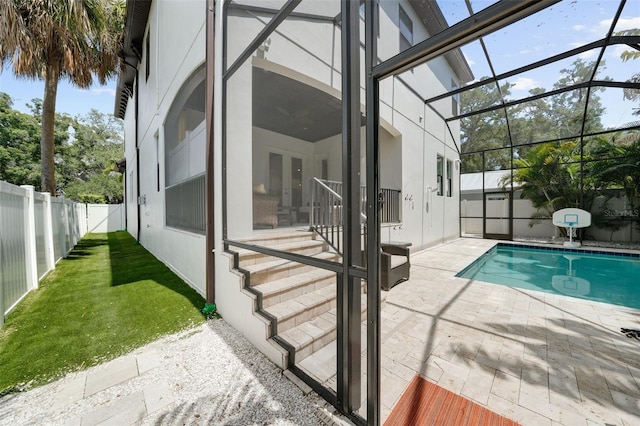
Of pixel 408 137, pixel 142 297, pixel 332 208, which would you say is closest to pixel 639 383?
pixel 332 208

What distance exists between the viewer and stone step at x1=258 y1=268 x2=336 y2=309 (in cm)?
282

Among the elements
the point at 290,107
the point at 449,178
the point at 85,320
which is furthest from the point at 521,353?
the point at 449,178

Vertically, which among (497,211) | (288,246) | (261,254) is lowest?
(261,254)

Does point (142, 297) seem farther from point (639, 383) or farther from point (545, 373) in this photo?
point (639, 383)

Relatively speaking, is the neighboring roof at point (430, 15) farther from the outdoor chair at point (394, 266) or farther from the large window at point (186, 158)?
the large window at point (186, 158)

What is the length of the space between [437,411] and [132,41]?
13.3 meters

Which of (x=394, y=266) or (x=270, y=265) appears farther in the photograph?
(x=394, y=266)

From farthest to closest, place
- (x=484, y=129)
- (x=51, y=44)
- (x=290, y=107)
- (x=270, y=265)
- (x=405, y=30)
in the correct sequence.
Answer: (x=484, y=129) < (x=51, y=44) < (x=290, y=107) < (x=270, y=265) < (x=405, y=30)

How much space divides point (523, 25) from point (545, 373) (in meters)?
4.68

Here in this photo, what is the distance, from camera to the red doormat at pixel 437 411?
179 cm

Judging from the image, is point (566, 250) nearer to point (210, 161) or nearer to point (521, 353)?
point (521, 353)

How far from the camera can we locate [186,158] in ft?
17.8

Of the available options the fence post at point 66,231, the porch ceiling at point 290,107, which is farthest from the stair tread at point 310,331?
the fence post at point 66,231

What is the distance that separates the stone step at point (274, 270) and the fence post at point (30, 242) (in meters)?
4.25
